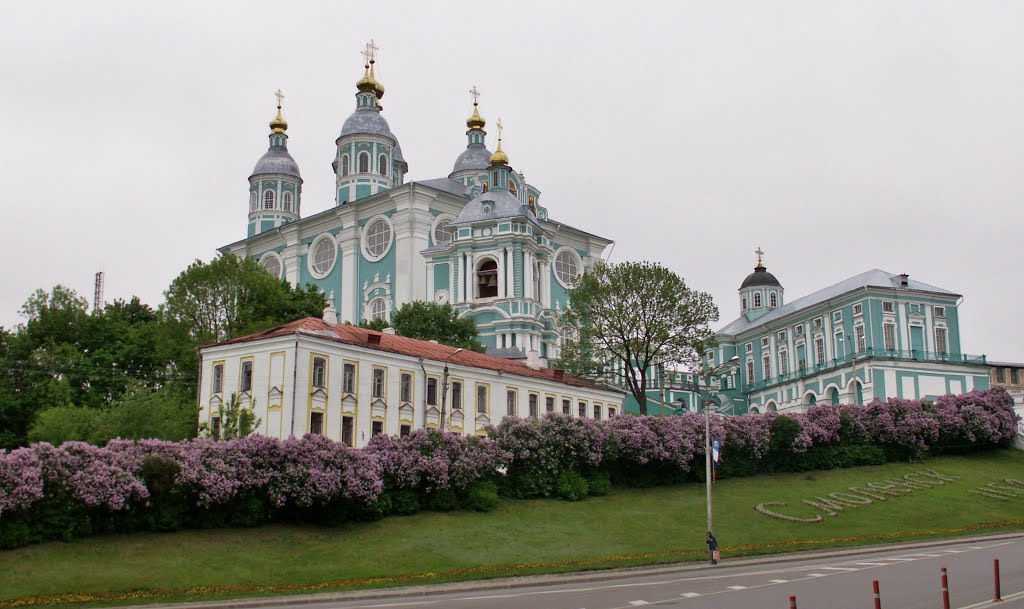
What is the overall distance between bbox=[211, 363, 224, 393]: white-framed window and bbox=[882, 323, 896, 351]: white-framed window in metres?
50.9

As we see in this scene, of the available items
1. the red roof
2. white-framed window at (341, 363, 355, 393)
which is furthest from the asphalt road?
the red roof

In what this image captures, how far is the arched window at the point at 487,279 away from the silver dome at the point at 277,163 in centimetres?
3608

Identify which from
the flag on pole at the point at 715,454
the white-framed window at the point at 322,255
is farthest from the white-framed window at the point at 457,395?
the white-framed window at the point at 322,255

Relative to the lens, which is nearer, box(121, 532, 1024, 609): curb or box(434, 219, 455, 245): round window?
box(121, 532, 1024, 609): curb

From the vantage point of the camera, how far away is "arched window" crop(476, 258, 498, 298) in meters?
84.7

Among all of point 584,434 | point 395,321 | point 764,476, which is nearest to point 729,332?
point 395,321

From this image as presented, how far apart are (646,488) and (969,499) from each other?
1410cm

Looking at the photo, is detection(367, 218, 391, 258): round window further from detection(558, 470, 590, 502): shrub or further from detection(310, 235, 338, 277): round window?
detection(558, 470, 590, 502): shrub

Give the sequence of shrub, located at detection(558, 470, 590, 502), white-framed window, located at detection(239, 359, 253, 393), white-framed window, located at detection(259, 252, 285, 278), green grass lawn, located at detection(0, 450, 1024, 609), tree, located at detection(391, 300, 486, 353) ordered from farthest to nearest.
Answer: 1. white-framed window, located at detection(259, 252, 285, 278)
2. tree, located at detection(391, 300, 486, 353)
3. white-framed window, located at detection(239, 359, 253, 393)
4. shrub, located at detection(558, 470, 590, 502)
5. green grass lawn, located at detection(0, 450, 1024, 609)

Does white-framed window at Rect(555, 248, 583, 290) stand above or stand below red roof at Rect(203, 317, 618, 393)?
above

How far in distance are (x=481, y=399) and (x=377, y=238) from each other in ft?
138

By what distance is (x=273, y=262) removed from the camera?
106 m

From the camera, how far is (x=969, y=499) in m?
49.2

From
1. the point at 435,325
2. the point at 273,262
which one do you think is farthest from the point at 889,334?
the point at 273,262
